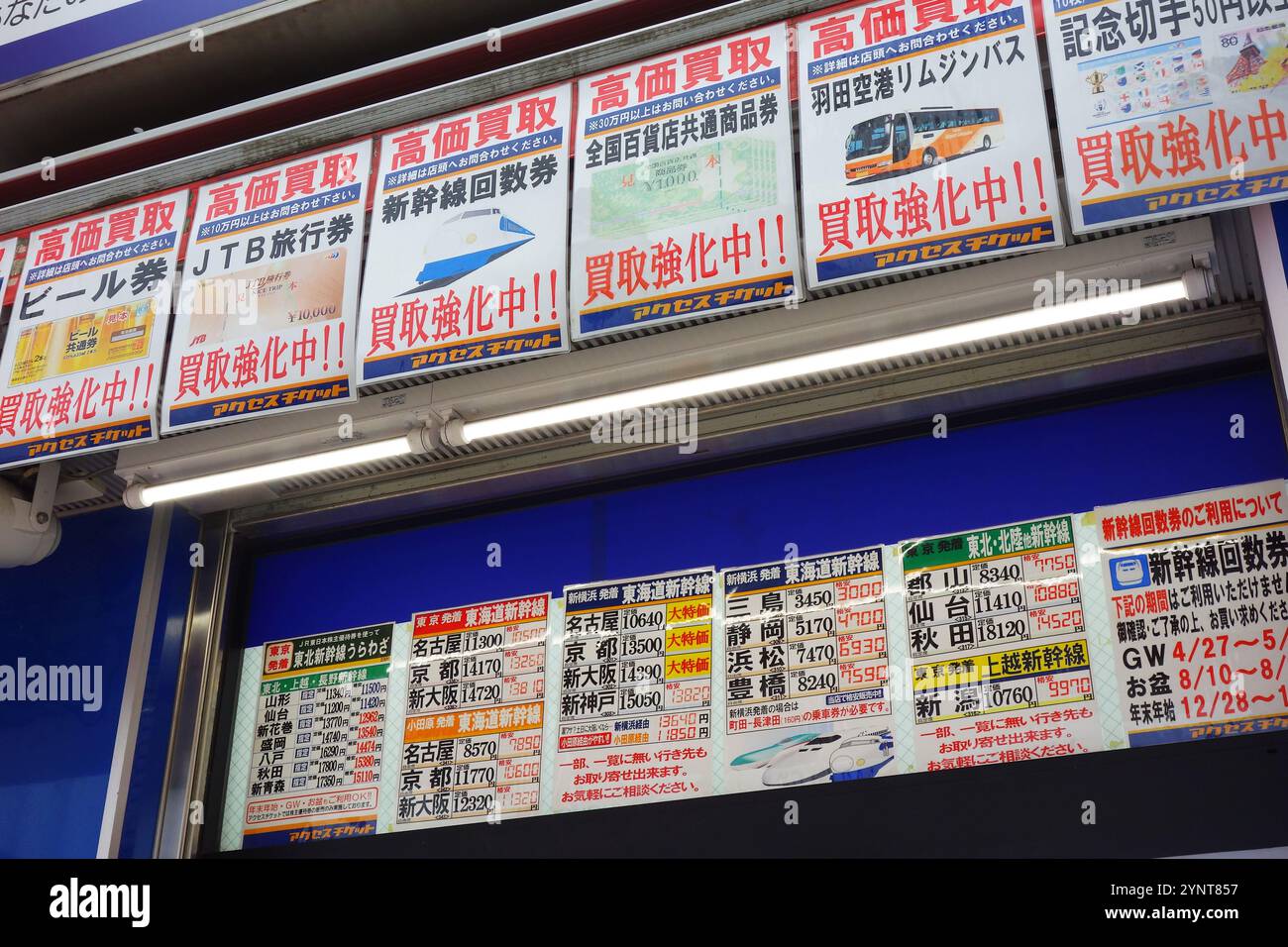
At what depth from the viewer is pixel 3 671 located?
5730mm

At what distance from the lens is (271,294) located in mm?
4730

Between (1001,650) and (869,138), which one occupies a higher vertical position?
(869,138)

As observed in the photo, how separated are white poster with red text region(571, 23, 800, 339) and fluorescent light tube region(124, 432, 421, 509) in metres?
1.08

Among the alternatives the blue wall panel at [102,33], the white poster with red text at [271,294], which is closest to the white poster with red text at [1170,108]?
the white poster with red text at [271,294]

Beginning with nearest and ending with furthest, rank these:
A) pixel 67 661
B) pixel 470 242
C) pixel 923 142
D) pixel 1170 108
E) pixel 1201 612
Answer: pixel 1170 108 → pixel 923 142 → pixel 1201 612 → pixel 470 242 → pixel 67 661

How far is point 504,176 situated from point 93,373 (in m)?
1.76

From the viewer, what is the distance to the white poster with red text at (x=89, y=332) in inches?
188

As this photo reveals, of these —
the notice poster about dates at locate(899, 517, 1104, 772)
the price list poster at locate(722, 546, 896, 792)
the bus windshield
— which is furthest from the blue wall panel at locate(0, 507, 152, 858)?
the bus windshield

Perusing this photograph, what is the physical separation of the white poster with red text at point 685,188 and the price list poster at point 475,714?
1.53m

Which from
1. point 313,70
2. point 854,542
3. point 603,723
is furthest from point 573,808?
point 313,70

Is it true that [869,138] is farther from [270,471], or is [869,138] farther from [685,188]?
[270,471]

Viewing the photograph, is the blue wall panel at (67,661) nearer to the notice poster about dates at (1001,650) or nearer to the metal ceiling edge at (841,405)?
A: the metal ceiling edge at (841,405)

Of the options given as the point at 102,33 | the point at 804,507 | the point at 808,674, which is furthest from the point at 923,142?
the point at 102,33

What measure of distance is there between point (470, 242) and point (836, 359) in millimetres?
1344
